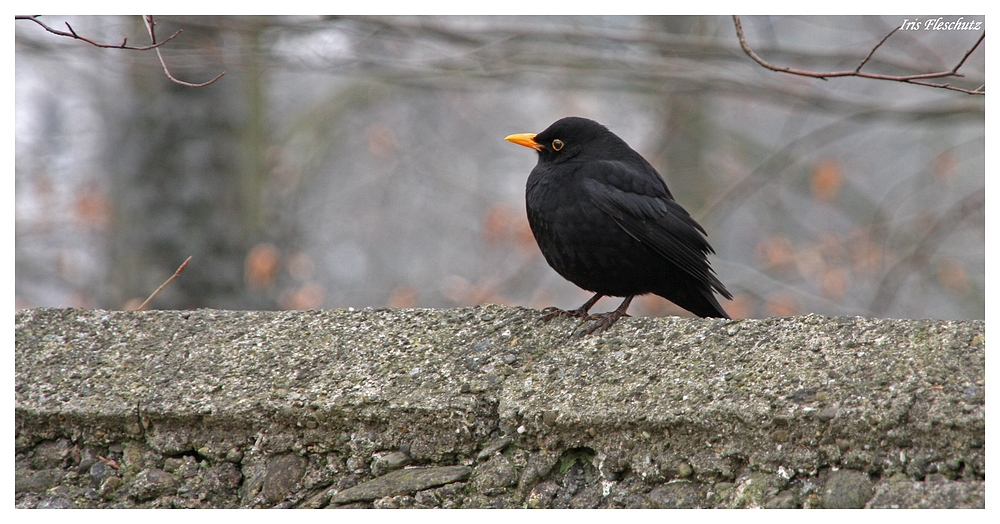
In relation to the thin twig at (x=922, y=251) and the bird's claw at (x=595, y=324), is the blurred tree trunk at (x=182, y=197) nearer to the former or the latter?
the bird's claw at (x=595, y=324)

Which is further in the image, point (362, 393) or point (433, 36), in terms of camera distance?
point (433, 36)

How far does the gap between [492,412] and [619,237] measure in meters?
1.51

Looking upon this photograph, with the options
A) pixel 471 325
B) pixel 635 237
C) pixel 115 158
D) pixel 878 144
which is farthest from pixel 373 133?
pixel 471 325

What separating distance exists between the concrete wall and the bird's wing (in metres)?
1.15

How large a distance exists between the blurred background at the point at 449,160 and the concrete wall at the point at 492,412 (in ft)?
11.5

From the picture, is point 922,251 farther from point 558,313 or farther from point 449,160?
point 449,160

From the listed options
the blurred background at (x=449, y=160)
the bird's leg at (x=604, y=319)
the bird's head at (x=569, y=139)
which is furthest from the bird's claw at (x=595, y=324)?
the blurred background at (x=449, y=160)

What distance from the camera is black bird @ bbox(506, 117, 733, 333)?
11.7 feet

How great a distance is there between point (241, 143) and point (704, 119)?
4584 mm

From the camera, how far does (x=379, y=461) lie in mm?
2221

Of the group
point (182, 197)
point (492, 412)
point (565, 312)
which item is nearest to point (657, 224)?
point (565, 312)

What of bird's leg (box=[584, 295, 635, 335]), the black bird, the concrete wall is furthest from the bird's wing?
the concrete wall

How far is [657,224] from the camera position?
11.9 ft

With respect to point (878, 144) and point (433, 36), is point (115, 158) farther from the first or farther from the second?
point (878, 144)
